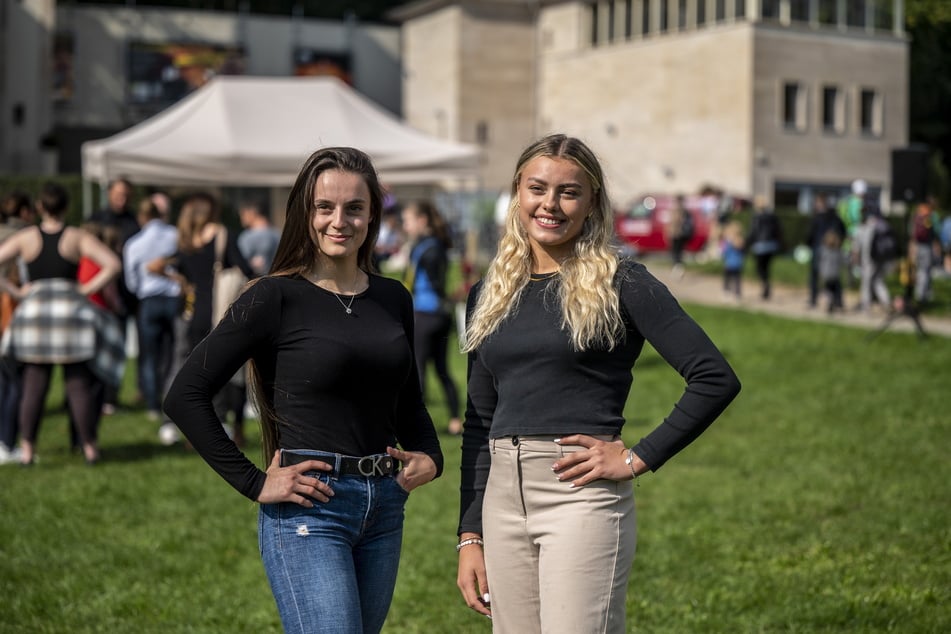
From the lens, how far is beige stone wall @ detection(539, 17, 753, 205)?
49250 mm

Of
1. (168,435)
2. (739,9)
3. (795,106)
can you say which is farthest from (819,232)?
(795,106)

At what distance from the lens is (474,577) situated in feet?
12.2

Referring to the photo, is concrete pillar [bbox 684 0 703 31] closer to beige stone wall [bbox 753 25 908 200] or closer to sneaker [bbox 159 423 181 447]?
beige stone wall [bbox 753 25 908 200]

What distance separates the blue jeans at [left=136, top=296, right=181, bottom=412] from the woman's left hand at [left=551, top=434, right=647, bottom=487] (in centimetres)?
902

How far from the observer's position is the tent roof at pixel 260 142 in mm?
16844

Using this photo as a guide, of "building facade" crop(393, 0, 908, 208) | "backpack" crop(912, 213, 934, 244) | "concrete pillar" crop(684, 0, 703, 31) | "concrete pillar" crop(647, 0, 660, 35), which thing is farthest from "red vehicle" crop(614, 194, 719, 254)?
"concrete pillar" crop(647, 0, 660, 35)

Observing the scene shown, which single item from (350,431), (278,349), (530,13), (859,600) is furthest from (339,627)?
(530,13)

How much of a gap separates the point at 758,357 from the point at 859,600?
12.3m

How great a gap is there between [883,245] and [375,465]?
21097 mm

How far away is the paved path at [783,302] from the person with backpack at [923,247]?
1.31 m

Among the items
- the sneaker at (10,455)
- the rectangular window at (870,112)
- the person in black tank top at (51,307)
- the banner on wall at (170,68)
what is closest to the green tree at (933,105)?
the rectangular window at (870,112)

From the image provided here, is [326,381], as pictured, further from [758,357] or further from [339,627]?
[758,357]

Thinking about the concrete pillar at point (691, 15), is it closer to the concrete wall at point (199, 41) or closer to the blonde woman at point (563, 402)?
the concrete wall at point (199, 41)

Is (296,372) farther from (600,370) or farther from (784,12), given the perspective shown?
(784,12)
